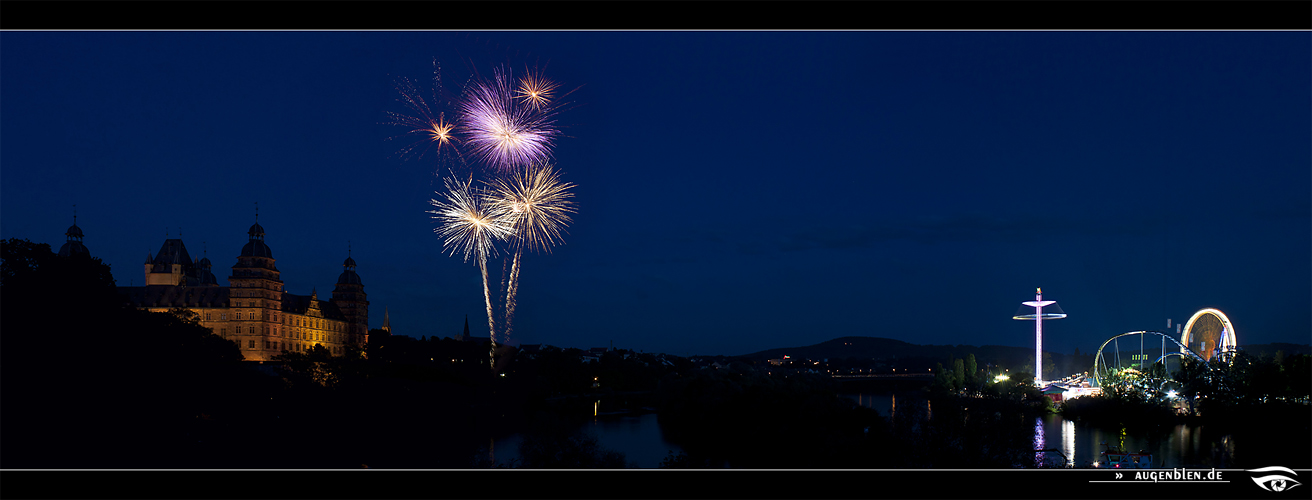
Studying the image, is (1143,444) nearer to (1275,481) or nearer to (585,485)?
(1275,481)

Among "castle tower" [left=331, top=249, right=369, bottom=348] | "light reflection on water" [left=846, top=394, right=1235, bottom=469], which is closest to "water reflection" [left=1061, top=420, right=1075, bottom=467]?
"light reflection on water" [left=846, top=394, right=1235, bottom=469]

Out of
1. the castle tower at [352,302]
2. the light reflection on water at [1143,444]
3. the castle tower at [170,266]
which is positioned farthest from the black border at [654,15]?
the castle tower at [170,266]

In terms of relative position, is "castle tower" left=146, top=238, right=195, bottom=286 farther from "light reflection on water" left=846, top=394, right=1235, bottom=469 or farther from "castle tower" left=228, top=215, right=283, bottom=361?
"light reflection on water" left=846, top=394, right=1235, bottom=469

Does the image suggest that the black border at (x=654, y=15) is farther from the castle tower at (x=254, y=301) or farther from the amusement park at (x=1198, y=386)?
the castle tower at (x=254, y=301)

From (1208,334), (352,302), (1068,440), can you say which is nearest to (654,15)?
(1068,440)

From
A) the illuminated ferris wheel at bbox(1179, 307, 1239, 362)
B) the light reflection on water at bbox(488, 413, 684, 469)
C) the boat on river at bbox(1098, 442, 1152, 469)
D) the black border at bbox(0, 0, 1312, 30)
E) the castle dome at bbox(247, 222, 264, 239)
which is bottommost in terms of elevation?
the light reflection on water at bbox(488, 413, 684, 469)

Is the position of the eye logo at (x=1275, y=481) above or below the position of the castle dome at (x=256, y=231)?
below

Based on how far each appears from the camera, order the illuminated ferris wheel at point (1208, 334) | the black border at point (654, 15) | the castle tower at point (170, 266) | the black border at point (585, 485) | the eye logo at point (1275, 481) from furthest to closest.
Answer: the castle tower at point (170, 266) → the illuminated ferris wheel at point (1208, 334) → the eye logo at point (1275, 481) → the black border at point (654, 15) → the black border at point (585, 485)
